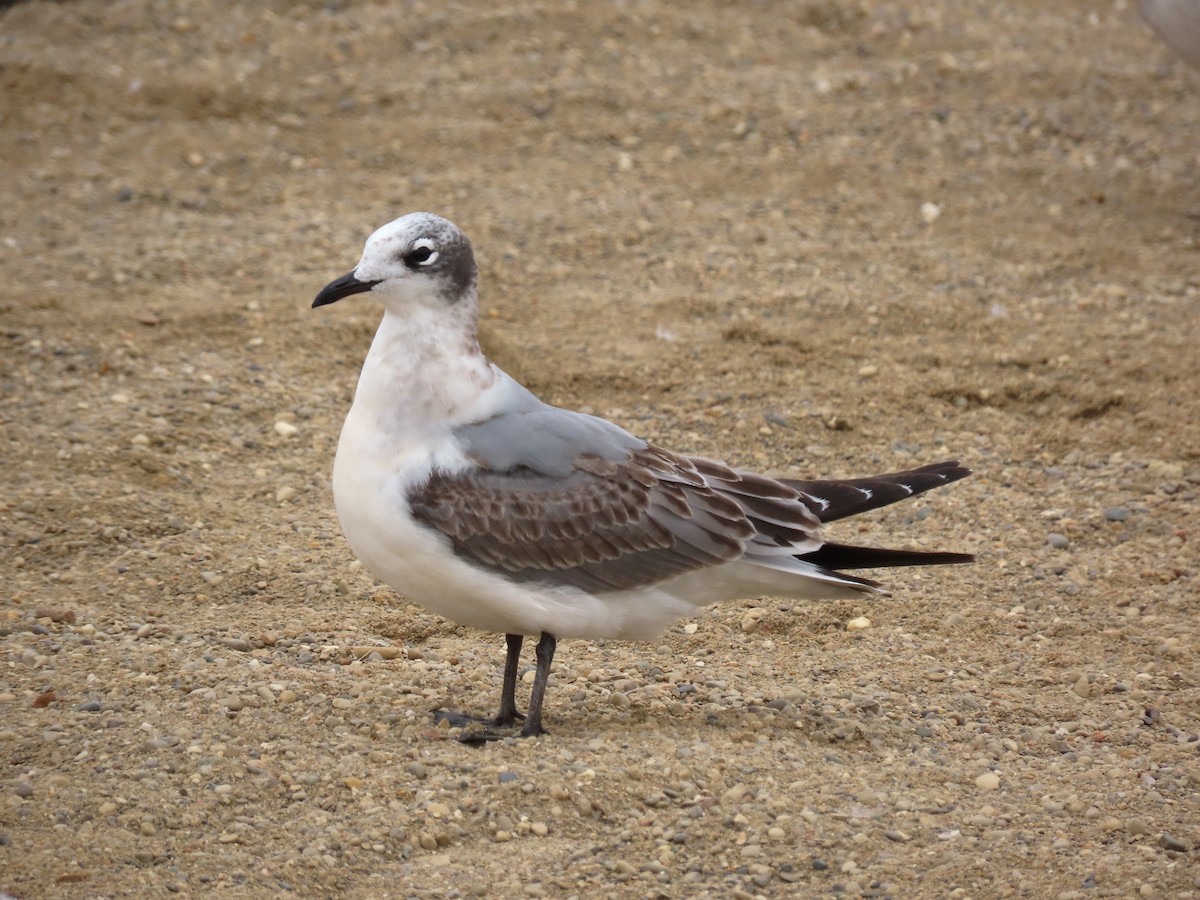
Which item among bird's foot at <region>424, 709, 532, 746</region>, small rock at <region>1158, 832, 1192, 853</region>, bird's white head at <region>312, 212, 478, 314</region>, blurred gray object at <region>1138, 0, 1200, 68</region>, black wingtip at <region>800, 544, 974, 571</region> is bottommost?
bird's foot at <region>424, 709, 532, 746</region>

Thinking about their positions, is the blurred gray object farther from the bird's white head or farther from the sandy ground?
the bird's white head

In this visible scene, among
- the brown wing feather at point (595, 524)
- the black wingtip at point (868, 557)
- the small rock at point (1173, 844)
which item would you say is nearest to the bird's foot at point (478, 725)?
the brown wing feather at point (595, 524)

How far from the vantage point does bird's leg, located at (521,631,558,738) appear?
4152 mm

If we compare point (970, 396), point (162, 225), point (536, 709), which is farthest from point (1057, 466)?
point (162, 225)

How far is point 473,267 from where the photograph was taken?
4.26 m

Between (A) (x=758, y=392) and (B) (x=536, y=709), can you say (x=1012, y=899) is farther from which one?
(A) (x=758, y=392)

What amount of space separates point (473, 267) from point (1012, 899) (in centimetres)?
221

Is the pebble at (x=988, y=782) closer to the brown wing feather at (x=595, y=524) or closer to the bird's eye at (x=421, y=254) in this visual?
the brown wing feather at (x=595, y=524)

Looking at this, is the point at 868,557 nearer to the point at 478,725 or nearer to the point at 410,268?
the point at 478,725

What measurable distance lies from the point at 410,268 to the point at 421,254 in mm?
50

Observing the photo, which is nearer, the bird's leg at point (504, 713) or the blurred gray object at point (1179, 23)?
the bird's leg at point (504, 713)

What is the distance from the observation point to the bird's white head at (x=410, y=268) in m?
4.11

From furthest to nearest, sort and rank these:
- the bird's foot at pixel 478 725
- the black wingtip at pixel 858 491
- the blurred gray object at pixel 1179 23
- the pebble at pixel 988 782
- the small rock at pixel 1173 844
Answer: the blurred gray object at pixel 1179 23
the black wingtip at pixel 858 491
the bird's foot at pixel 478 725
the pebble at pixel 988 782
the small rock at pixel 1173 844

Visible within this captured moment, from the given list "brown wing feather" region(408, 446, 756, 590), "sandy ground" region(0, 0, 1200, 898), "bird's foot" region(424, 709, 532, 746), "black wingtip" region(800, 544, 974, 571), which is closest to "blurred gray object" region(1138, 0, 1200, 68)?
"sandy ground" region(0, 0, 1200, 898)
